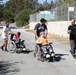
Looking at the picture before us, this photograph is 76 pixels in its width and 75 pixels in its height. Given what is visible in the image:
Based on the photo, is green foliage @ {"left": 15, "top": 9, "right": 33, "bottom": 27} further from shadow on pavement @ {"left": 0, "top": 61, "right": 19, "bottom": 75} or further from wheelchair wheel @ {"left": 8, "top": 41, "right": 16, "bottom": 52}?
shadow on pavement @ {"left": 0, "top": 61, "right": 19, "bottom": 75}

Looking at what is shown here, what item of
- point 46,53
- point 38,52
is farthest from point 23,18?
point 46,53

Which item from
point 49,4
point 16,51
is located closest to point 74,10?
point 16,51

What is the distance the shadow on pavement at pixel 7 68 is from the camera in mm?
11200

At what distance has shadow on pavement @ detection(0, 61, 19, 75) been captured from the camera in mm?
11200

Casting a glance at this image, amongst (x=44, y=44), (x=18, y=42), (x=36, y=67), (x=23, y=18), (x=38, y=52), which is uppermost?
(x=23, y=18)

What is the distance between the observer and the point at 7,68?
1215 centimetres

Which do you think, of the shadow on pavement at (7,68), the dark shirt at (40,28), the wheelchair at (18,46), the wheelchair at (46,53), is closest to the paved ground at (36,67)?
the shadow on pavement at (7,68)

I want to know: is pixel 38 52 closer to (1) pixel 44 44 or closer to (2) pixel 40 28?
(1) pixel 44 44

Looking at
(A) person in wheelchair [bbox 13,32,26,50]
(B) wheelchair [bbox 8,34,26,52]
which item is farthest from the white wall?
(A) person in wheelchair [bbox 13,32,26,50]

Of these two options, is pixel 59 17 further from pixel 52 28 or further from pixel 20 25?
pixel 20 25

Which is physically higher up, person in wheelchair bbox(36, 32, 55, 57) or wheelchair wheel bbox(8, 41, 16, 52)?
person in wheelchair bbox(36, 32, 55, 57)

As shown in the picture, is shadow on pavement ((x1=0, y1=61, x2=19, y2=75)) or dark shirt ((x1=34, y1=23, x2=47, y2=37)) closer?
shadow on pavement ((x1=0, y1=61, x2=19, y2=75))

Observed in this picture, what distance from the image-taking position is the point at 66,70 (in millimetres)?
11461

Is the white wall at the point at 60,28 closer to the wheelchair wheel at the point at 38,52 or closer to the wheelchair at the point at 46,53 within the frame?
the wheelchair wheel at the point at 38,52
